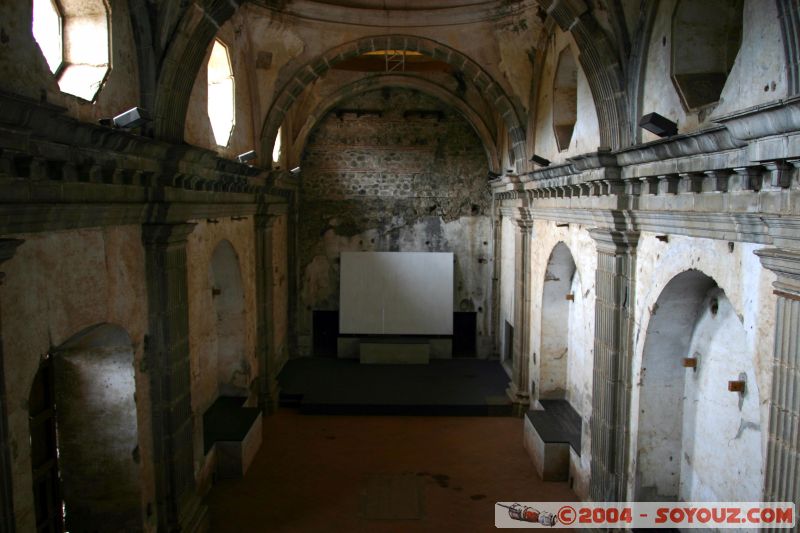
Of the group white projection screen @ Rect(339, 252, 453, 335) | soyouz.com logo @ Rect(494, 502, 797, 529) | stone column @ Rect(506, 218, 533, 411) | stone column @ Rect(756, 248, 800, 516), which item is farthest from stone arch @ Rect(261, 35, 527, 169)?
stone column @ Rect(756, 248, 800, 516)

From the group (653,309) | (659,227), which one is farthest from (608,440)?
(659,227)

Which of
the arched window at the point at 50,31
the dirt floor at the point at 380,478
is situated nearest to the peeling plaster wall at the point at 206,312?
the dirt floor at the point at 380,478

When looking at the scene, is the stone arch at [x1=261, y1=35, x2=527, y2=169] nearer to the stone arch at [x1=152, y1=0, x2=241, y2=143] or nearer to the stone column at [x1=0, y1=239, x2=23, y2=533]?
the stone arch at [x1=152, y1=0, x2=241, y2=143]

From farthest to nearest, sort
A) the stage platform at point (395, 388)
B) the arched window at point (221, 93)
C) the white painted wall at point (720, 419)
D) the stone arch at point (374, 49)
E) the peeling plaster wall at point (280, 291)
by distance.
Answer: the peeling plaster wall at point (280, 291) → the stage platform at point (395, 388) → the stone arch at point (374, 49) → the arched window at point (221, 93) → the white painted wall at point (720, 419)

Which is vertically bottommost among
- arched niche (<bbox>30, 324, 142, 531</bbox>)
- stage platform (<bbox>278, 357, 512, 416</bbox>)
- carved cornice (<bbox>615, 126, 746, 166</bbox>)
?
stage platform (<bbox>278, 357, 512, 416</bbox>)

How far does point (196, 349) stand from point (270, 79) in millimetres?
5461

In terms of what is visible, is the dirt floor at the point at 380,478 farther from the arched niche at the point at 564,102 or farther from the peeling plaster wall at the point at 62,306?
the arched niche at the point at 564,102

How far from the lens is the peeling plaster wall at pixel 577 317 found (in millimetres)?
8742

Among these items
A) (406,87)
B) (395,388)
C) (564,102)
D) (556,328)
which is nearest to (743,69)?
(564,102)

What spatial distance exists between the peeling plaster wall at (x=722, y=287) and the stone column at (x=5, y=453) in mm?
5438

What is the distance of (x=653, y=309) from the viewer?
6.54m

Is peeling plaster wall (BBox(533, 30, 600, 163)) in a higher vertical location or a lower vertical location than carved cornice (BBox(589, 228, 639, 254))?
higher

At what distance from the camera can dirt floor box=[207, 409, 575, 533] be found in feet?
27.9

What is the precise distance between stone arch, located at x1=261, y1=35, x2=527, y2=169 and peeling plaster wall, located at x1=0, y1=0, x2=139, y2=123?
207 inches
